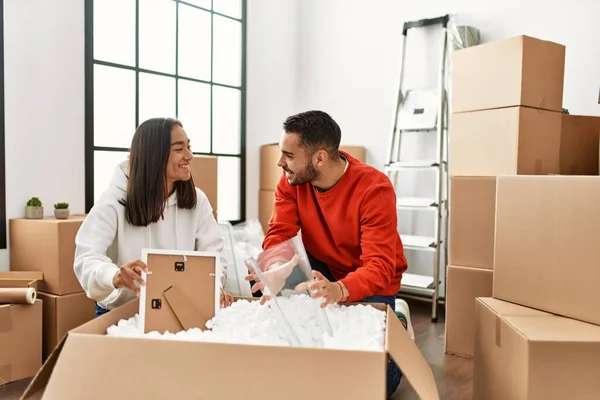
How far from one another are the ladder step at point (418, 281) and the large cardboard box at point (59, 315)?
1.82 metres

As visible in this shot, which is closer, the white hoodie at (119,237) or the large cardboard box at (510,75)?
the white hoodie at (119,237)

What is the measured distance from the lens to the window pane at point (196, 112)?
11.8 ft

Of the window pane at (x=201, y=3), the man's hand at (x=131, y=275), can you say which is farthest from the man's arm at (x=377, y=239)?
the window pane at (x=201, y=3)

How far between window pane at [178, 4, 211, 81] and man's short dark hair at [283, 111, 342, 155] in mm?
1940

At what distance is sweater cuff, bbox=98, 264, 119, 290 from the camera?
4.98 feet

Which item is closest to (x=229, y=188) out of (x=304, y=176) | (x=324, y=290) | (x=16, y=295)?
(x=16, y=295)

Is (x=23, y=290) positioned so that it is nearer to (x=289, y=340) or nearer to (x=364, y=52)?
(x=289, y=340)

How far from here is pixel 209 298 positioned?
1.32 metres

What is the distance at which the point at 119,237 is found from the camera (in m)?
1.77

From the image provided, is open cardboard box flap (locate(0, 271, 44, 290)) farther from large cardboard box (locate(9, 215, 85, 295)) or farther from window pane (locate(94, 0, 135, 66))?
window pane (locate(94, 0, 135, 66))

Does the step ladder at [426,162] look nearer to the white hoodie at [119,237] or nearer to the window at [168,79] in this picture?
the window at [168,79]

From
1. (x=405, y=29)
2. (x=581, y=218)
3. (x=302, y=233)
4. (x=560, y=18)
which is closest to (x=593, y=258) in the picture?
(x=581, y=218)

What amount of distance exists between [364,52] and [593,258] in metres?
2.68

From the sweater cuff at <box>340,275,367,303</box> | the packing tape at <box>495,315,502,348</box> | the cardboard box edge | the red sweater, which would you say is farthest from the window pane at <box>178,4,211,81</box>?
the cardboard box edge
